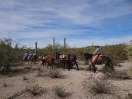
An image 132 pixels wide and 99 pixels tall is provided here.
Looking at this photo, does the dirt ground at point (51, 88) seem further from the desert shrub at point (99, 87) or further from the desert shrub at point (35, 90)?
the desert shrub at point (99, 87)

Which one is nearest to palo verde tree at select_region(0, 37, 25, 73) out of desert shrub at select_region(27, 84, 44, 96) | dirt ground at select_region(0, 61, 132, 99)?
dirt ground at select_region(0, 61, 132, 99)

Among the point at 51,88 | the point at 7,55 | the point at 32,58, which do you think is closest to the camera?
the point at 51,88

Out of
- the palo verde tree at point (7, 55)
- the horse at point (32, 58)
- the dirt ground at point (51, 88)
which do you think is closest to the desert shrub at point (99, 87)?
the dirt ground at point (51, 88)

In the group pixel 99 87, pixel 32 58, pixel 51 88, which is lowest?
pixel 51 88

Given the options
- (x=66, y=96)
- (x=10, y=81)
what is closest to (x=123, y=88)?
(x=66, y=96)

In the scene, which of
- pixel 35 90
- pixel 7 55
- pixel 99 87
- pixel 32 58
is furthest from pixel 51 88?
pixel 32 58

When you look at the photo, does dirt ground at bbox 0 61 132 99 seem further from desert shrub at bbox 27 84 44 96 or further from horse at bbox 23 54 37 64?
horse at bbox 23 54 37 64

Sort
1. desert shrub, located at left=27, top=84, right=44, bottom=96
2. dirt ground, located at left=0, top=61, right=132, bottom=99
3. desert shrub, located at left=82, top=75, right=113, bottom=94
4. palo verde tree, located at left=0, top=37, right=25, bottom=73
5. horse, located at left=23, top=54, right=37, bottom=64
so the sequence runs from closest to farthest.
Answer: dirt ground, located at left=0, top=61, right=132, bottom=99 → desert shrub, located at left=82, top=75, right=113, bottom=94 → desert shrub, located at left=27, top=84, right=44, bottom=96 → palo verde tree, located at left=0, top=37, right=25, bottom=73 → horse, located at left=23, top=54, right=37, bottom=64

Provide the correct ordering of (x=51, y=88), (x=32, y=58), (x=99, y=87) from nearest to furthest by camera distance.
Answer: (x=99, y=87) → (x=51, y=88) → (x=32, y=58)

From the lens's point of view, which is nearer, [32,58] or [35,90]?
[35,90]

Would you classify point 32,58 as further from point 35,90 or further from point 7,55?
point 35,90

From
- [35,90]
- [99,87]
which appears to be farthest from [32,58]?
[99,87]

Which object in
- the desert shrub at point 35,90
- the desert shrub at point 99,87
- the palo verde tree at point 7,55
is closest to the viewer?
the desert shrub at point 99,87

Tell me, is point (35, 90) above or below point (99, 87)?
below
